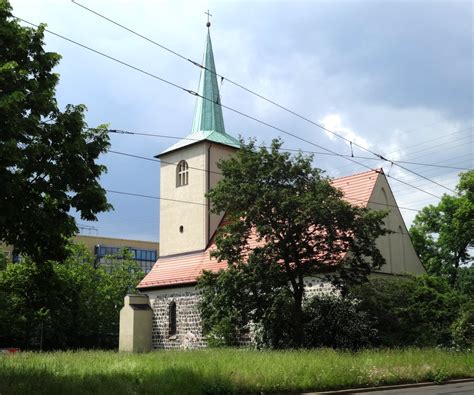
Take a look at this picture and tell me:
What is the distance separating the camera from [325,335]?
91.3 feet

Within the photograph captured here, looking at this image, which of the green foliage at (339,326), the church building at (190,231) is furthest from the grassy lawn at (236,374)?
the church building at (190,231)

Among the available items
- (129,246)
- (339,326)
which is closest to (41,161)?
(339,326)

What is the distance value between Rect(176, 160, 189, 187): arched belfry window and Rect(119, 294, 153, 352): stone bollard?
864 cm

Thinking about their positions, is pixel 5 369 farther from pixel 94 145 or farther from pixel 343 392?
pixel 343 392

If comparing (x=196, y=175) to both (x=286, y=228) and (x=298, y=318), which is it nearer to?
(x=286, y=228)

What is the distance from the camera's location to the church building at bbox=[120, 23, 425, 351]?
35.4m

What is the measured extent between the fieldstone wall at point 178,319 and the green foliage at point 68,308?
6.39m

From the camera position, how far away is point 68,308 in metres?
45.2

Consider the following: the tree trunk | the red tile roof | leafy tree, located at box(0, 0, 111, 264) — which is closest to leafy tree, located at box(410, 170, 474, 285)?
the red tile roof

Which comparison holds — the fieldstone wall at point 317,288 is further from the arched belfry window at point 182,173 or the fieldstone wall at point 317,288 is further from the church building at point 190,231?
the arched belfry window at point 182,173

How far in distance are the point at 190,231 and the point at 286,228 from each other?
1629 cm

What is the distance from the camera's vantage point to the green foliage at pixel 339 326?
2736 cm

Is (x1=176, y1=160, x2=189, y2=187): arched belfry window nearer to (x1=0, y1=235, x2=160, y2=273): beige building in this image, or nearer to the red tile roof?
the red tile roof

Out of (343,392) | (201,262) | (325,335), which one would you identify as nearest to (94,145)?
(343,392)
